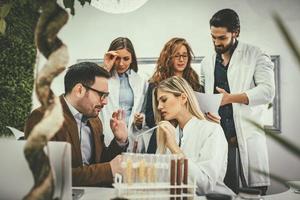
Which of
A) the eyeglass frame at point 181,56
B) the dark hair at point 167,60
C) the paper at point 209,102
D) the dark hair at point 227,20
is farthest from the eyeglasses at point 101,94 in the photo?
the dark hair at point 227,20

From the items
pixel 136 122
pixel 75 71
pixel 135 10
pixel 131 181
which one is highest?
pixel 135 10

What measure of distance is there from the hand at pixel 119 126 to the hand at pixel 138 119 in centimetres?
11

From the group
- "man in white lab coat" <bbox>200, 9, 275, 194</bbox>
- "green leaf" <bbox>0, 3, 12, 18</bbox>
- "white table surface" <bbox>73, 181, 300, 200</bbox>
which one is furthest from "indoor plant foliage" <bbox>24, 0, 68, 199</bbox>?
"man in white lab coat" <bbox>200, 9, 275, 194</bbox>

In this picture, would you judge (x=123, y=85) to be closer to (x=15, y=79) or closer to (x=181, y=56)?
(x=181, y=56)

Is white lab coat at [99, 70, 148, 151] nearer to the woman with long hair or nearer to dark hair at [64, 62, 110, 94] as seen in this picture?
the woman with long hair

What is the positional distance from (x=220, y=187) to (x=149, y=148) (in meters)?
0.73

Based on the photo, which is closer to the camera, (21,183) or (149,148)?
(21,183)

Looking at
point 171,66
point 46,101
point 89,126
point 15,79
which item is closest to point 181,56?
point 171,66

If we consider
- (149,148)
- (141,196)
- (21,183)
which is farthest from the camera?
(149,148)

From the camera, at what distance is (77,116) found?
361 cm

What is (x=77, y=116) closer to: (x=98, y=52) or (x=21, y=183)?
(x=98, y=52)

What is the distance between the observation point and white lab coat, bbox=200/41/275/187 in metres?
3.38

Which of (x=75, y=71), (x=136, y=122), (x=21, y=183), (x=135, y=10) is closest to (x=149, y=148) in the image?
(x=136, y=122)

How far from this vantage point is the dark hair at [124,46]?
365 centimetres
